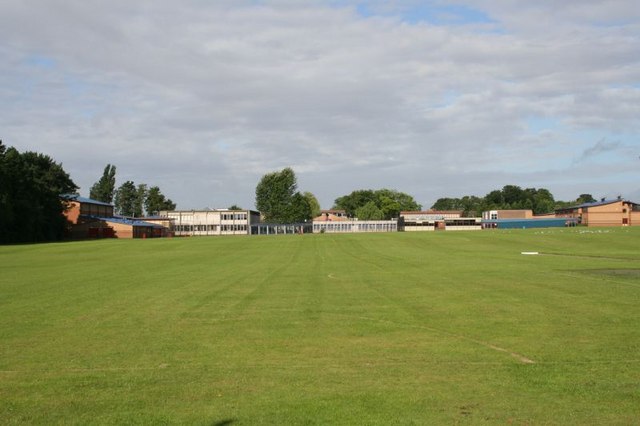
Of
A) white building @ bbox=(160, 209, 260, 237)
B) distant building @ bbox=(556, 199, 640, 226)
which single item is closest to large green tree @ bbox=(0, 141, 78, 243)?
white building @ bbox=(160, 209, 260, 237)

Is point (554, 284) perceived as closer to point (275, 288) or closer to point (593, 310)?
point (593, 310)

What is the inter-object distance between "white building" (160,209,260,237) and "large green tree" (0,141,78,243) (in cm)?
5414

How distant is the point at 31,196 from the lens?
4026 inches

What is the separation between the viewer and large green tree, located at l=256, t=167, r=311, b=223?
182 metres

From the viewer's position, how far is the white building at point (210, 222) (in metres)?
→ 172

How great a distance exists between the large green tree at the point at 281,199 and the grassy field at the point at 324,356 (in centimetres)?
15777

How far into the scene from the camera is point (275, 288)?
2558 centimetres

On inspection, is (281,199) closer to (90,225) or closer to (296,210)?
(296,210)

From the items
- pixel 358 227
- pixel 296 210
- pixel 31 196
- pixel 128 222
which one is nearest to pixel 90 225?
pixel 128 222

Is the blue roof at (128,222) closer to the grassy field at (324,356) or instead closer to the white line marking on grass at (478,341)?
the grassy field at (324,356)

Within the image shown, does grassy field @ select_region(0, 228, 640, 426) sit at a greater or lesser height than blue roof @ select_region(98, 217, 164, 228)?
lesser

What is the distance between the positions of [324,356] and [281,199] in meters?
176

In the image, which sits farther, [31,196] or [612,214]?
[612,214]

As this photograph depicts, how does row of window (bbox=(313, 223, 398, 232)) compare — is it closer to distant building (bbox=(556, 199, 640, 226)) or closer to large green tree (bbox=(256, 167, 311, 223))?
A: large green tree (bbox=(256, 167, 311, 223))
